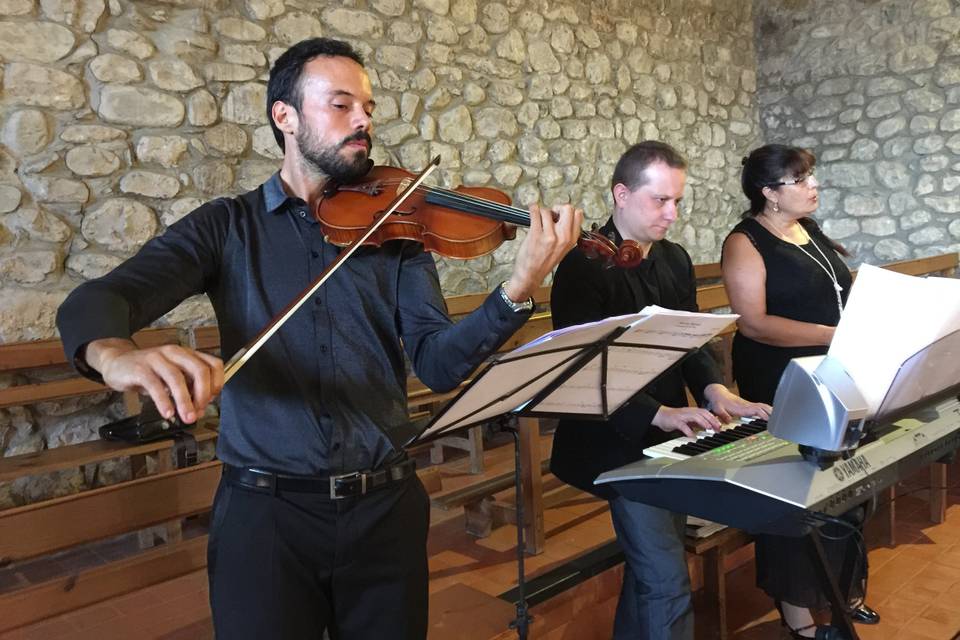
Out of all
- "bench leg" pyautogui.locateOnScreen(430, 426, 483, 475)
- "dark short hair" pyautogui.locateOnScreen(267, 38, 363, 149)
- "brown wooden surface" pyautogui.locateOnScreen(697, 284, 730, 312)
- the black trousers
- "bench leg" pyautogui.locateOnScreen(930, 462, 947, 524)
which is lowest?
"bench leg" pyautogui.locateOnScreen(930, 462, 947, 524)

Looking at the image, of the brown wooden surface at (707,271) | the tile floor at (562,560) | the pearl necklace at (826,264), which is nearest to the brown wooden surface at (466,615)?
the tile floor at (562,560)

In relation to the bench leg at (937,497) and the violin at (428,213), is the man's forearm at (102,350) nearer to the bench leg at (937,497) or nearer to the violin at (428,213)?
the violin at (428,213)

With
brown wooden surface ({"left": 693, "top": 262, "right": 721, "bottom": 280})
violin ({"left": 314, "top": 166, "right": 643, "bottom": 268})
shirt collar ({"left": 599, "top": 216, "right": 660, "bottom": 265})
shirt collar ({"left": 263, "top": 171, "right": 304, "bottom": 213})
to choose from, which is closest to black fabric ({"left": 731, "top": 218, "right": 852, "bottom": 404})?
shirt collar ({"left": 599, "top": 216, "right": 660, "bottom": 265})

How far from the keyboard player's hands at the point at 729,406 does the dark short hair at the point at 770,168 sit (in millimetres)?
791

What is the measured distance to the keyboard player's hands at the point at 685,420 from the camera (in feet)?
5.75

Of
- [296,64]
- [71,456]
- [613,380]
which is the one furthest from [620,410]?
[71,456]

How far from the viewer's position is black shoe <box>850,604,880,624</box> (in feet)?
8.23

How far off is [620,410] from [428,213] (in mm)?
659

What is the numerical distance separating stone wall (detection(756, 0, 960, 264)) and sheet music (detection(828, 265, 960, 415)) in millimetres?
5003

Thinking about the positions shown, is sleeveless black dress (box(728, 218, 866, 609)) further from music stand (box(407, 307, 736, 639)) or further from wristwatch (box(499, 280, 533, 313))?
wristwatch (box(499, 280, 533, 313))

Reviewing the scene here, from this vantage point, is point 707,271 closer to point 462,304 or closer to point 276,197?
point 462,304

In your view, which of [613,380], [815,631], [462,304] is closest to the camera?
[613,380]

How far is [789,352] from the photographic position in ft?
7.94

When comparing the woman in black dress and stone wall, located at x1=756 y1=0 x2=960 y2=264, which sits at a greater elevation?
stone wall, located at x1=756 y1=0 x2=960 y2=264
